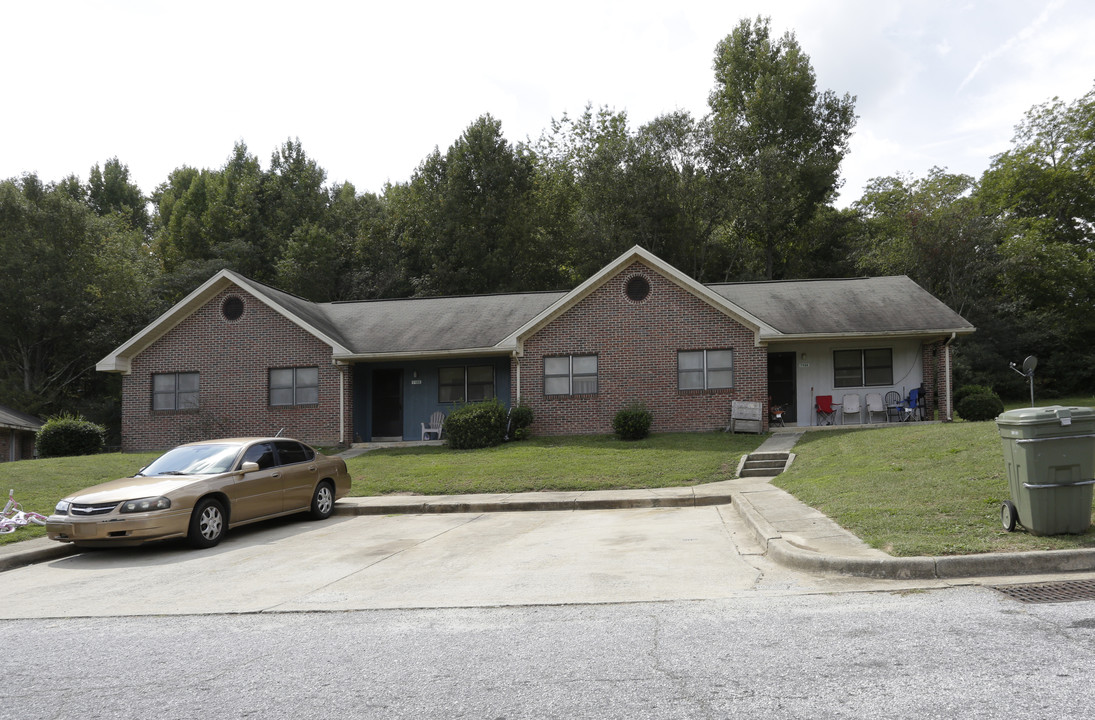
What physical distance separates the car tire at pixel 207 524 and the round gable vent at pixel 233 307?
14431mm

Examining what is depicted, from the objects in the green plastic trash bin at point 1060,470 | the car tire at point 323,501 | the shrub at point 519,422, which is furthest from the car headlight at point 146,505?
the shrub at point 519,422

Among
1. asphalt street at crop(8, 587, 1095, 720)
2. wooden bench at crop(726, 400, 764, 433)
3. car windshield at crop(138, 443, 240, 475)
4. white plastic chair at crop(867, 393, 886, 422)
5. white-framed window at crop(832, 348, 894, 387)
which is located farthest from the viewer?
white-framed window at crop(832, 348, 894, 387)

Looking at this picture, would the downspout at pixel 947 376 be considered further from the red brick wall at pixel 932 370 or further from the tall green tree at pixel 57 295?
the tall green tree at pixel 57 295

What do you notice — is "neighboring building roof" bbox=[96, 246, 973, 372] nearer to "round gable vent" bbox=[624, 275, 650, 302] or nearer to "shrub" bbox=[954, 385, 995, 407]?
"round gable vent" bbox=[624, 275, 650, 302]

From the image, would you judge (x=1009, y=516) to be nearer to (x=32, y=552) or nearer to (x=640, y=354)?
(x=32, y=552)

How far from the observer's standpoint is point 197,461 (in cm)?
1179

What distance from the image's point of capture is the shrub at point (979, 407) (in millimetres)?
21047

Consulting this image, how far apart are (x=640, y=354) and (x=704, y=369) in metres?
1.82

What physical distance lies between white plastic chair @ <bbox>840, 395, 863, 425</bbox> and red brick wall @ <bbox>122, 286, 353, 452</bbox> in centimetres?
1441

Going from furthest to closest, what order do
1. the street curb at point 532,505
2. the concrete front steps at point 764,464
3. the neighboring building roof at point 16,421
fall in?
the neighboring building roof at point 16,421
the concrete front steps at point 764,464
the street curb at point 532,505

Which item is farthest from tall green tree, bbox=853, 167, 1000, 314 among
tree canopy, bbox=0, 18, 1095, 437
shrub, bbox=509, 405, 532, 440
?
shrub, bbox=509, 405, 532, 440

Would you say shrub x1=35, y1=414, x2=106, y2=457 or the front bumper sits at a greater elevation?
shrub x1=35, y1=414, x2=106, y2=457

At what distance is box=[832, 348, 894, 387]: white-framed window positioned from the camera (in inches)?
904

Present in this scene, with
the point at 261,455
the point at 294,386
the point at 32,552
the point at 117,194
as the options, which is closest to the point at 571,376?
the point at 294,386
